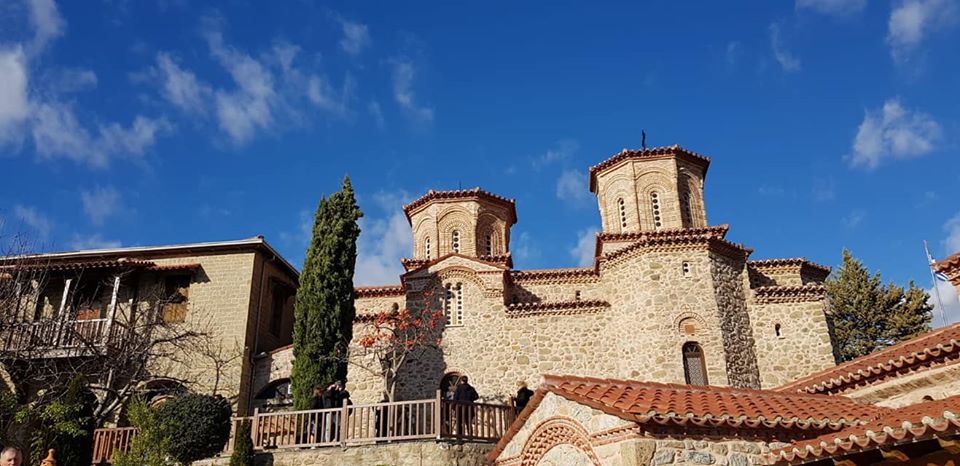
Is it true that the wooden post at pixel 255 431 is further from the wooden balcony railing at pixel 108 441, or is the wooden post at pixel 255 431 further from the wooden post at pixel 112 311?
the wooden post at pixel 112 311

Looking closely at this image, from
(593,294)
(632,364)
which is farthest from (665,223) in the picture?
(632,364)

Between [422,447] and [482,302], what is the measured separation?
7113 millimetres

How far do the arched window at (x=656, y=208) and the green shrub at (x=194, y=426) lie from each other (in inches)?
504

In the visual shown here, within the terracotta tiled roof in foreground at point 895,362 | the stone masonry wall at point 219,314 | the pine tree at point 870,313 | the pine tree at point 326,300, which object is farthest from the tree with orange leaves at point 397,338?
the pine tree at point 870,313

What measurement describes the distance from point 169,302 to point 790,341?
16990 mm

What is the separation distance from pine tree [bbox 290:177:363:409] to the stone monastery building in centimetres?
209

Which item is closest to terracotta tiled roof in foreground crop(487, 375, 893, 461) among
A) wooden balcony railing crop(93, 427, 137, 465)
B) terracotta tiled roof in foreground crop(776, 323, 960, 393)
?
terracotta tiled roof in foreground crop(776, 323, 960, 393)

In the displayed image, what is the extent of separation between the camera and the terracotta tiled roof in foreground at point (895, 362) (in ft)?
29.1

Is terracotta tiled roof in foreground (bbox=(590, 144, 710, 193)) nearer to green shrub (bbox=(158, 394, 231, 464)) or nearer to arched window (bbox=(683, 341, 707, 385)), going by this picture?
arched window (bbox=(683, 341, 707, 385))

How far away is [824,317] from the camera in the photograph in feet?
57.7

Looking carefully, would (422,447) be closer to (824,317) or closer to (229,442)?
(229,442)

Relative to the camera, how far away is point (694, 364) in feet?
54.9

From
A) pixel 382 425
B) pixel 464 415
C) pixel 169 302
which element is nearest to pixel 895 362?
pixel 464 415

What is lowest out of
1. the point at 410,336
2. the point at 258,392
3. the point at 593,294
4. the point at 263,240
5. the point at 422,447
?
the point at 422,447
